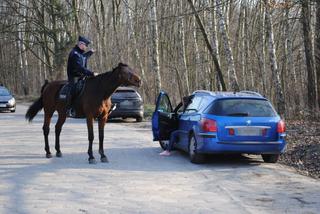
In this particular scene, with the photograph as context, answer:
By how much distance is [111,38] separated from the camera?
4947 centimetres

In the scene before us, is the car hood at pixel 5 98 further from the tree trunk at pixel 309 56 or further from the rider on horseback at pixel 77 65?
the rider on horseback at pixel 77 65

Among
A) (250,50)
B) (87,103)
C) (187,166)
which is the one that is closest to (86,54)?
(87,103)

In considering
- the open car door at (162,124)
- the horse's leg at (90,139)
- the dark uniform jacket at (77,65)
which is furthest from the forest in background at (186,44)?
the horse's leg at (90,139)

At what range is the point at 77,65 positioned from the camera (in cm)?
1220

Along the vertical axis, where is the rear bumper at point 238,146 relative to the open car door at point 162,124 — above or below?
below

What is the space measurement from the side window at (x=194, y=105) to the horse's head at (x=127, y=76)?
1484mm

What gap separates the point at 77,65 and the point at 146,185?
160 inches

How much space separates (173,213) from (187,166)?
424 cm

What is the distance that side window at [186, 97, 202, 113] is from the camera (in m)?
12.4

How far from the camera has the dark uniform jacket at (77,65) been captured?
1219 centimetres

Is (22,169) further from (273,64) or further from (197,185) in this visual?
(273,64)

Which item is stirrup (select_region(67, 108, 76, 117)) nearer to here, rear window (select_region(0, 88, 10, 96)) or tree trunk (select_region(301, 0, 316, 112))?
tree trunk (select_region(301, 0, 316, 112))

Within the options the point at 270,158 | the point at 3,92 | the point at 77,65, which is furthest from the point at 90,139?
the point at 3,92

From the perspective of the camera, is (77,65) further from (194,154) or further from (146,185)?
(146,185)
